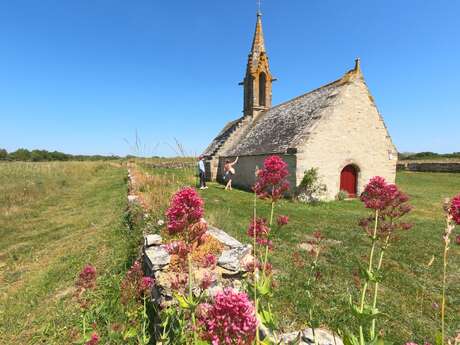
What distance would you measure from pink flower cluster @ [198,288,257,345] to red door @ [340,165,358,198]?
15.7 meters

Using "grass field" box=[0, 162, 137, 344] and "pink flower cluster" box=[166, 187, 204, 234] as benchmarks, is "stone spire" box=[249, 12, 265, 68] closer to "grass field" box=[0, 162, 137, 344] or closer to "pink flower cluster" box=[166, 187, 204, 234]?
"grass field" box=[0, 162, 137, 344]

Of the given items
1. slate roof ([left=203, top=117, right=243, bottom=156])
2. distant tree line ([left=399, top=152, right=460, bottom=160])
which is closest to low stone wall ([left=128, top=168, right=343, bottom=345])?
slate roof ([left=203, top=117, right=243, bottom=156])

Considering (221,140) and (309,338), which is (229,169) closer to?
(309,338)

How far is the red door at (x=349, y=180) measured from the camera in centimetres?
1586

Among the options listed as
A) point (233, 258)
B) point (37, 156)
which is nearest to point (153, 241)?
point (233, 258)

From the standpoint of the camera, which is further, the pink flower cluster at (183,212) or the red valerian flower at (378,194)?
the red valerian flower at (378,194)

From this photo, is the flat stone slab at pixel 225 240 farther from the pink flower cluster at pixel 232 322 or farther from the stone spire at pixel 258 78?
the stone spire at pixel 258 78

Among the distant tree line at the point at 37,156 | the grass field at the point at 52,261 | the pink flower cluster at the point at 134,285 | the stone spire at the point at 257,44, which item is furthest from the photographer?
the distant tree line at the point at 37,156

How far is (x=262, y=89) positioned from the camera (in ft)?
85.0

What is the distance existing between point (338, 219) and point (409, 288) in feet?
18.2

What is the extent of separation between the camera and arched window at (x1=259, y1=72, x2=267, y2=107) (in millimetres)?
25500

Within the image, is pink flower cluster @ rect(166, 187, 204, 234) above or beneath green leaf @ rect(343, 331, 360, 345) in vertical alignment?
above

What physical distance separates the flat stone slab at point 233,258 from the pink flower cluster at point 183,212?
2.32 meters

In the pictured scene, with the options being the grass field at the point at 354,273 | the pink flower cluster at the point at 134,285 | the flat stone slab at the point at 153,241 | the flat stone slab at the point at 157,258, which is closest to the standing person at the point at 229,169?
the grass field at the point at 354,273
